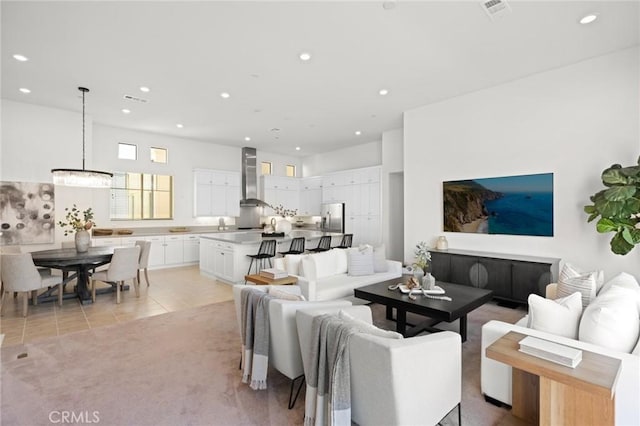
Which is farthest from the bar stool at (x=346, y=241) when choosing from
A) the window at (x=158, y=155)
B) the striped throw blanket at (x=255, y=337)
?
the striped throw blanket at (x=255, y=337)

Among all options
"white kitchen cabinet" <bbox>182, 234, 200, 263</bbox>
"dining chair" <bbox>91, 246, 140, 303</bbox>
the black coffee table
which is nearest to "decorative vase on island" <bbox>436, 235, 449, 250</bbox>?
the black coffee table

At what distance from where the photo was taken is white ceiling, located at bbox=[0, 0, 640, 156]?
316 centimetres

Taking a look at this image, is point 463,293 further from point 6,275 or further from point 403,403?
point 6,275

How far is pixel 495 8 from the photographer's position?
10.3ft

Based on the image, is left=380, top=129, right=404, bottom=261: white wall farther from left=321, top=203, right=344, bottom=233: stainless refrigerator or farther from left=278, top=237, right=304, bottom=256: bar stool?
left=278, top=237, right=304, bottom=256: bar stool

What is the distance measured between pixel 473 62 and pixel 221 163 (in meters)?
7.37

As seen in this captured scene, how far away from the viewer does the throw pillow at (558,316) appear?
2111mm

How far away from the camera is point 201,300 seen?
4.99 meters

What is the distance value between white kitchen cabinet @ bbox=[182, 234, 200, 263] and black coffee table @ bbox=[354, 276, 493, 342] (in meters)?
5.93

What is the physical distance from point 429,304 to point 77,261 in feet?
16.6

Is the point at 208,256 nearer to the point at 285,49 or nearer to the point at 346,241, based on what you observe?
the point at 346,241

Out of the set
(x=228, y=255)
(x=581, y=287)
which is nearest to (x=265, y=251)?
(x=228, y=255)

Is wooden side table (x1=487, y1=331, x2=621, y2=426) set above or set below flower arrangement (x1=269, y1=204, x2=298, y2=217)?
below

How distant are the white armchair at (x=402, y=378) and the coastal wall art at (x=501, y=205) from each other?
382cm
